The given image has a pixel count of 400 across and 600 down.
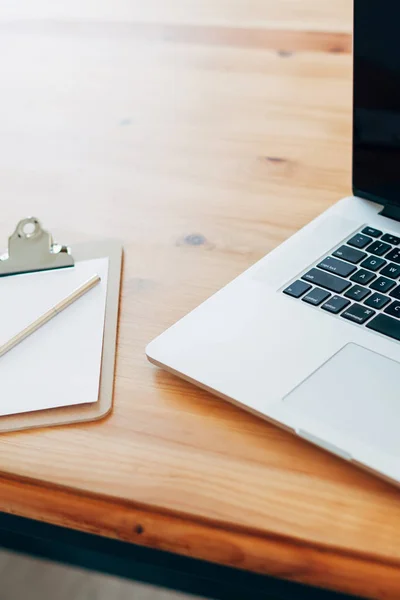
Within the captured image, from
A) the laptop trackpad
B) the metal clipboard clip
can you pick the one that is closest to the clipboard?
the metal clipboard clip

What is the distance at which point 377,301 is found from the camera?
57cm

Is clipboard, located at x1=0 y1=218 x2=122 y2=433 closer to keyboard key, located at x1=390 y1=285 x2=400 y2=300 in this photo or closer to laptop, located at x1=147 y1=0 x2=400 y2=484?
laptop, located at x1=147 y1=0 x2=400 y2=484

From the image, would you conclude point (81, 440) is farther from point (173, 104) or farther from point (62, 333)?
point (173, 104)

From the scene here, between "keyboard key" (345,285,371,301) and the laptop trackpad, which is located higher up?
"keyboard key" (345,285,371,301)

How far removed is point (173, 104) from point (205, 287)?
1.17ft

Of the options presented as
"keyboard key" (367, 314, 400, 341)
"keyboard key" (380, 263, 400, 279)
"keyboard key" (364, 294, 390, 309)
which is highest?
"keyboard key" (380, 263, 400, 279)

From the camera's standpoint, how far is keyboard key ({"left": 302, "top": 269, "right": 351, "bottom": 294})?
59 cm

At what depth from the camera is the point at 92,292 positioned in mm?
640

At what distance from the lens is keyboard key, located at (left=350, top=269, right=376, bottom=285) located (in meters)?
0.59

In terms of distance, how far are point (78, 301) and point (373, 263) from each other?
0.23 m

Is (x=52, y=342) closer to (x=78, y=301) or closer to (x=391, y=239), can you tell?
(x=78, y=301)

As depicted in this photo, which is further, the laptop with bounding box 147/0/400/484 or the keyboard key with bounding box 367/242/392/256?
the keyboard key with bounding box 367/242/392/256

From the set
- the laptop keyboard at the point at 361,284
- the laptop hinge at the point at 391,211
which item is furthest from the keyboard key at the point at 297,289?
the laptop hinge at the point at 391,211

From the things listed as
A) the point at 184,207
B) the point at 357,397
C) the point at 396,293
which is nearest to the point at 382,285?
the point at 396,293
